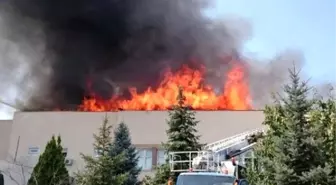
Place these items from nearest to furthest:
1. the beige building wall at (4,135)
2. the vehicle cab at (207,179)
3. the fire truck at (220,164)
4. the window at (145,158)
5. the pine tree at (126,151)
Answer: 1. the vehicle cab at (207,179)
2. the fire truck at (220,164)
3. the pine tree at (126,151)
4. the window at (145,158)
5. the beige building wall at (4,135)

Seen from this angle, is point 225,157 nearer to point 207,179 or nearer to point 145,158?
point 207,179

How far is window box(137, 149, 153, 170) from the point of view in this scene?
1133 inches

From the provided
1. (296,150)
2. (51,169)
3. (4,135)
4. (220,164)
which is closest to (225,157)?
(220,164)

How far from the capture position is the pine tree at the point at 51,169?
64.0 feet

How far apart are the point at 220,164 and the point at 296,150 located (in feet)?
9.83

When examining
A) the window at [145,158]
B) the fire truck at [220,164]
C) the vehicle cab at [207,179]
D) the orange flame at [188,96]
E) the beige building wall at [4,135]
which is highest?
the orange flame at [188,96]

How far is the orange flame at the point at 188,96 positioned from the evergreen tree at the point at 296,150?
18.2m

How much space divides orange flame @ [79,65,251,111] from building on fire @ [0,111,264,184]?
3.15 m

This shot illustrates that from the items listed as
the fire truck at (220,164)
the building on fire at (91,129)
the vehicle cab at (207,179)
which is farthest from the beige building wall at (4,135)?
the vehicle cab at (207,179)

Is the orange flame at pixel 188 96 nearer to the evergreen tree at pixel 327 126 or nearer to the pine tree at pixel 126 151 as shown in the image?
the pine tree at pixel 126 151

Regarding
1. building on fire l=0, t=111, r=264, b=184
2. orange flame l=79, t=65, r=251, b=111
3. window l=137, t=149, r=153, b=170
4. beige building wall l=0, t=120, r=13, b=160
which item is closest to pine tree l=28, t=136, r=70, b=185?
building on fire l=0, t=111, r=264, b=184

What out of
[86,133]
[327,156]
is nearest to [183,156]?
[327,156]

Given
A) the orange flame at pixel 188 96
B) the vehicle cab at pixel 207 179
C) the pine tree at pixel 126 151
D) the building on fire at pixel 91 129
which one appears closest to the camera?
the vehicle cab at pixel 207 179

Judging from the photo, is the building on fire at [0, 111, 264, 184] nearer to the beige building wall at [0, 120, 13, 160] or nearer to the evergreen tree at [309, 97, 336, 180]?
the beige building wall at [0, 120, 13, 160]
